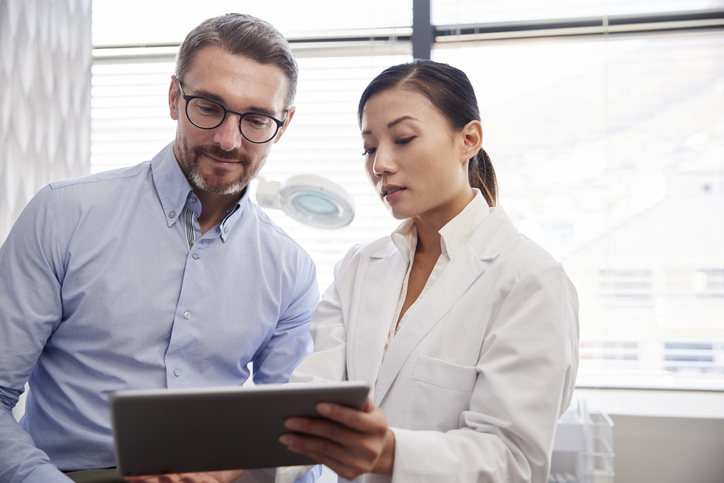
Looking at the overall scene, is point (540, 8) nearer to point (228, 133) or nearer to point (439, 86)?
point (439, 86)

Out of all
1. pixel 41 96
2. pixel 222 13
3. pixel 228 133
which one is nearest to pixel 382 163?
pixel 228 133

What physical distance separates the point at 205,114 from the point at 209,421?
35.9 inches

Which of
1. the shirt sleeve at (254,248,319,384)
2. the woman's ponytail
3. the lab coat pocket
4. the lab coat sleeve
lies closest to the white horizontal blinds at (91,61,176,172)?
the shirt sleeve at (254,248,319,384)

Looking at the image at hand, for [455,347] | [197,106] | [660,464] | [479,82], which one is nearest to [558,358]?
[455,347]

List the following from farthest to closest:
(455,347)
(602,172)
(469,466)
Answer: (602,172)
(455,347)
(469,466)

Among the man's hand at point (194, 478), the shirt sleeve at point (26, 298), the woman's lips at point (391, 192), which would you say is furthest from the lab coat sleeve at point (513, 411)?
the shirt sleeve at point (26, 298)

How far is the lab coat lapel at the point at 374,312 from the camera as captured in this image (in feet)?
3.90

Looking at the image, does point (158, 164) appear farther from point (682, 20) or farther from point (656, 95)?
point (682, 20)

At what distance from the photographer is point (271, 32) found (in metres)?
1.50

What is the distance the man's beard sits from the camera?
4.68 feet

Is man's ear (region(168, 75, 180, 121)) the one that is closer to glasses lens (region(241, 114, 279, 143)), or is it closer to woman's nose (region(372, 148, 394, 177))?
glasses lens (region(241, 114, 279, 143))

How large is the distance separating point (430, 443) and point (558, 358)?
29 centimetres

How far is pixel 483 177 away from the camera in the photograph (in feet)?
4.77

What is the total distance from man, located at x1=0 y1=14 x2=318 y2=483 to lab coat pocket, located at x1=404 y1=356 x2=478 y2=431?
1.98 ft
